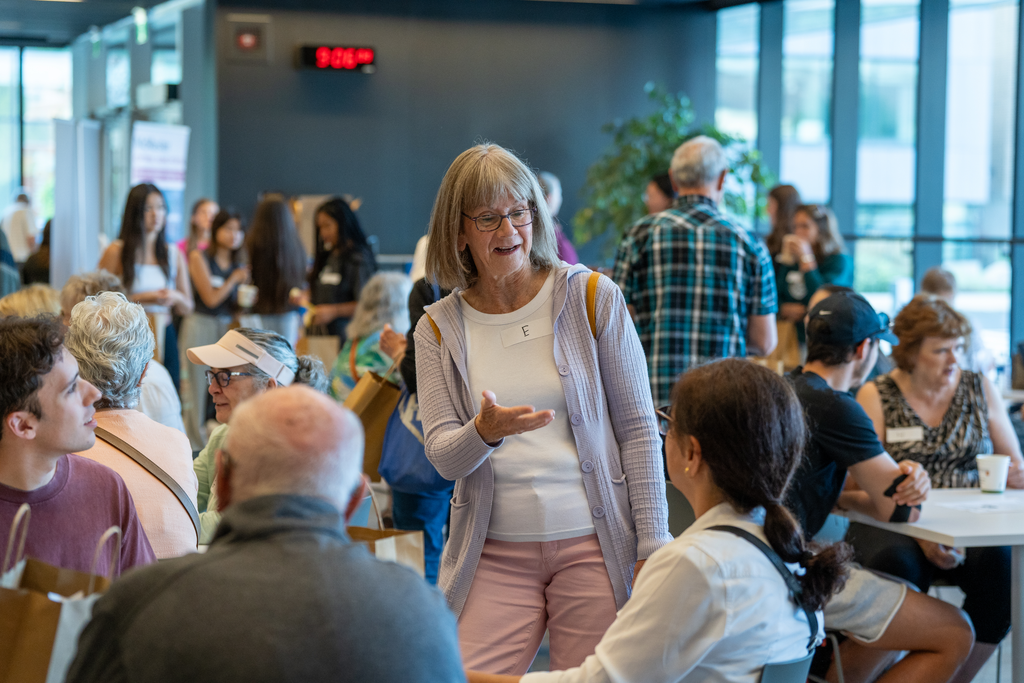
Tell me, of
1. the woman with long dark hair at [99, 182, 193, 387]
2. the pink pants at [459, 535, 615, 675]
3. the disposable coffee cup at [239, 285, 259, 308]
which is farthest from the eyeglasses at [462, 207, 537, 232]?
the disposable coffee cup at [239, 285, 259, 308]

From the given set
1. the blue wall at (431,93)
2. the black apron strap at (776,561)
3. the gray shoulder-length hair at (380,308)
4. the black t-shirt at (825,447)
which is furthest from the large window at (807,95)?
the black apron strap at (776,561)

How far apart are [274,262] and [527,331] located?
4.93m

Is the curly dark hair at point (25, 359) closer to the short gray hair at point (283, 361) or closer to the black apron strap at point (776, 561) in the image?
the short gray hair at point (283, 361)

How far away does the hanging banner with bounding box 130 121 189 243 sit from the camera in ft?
27.3

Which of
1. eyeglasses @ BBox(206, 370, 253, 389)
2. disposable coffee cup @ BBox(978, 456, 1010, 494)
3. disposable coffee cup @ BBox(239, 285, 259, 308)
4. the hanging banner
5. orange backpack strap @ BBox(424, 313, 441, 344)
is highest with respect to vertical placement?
the hanging banner

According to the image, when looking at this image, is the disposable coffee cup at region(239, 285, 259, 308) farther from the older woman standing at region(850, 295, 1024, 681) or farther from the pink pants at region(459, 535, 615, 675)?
the pink pants at region(459, 535, 615, 675)

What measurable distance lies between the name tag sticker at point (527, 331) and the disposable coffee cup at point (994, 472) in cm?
204

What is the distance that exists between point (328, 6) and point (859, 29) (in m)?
5.38

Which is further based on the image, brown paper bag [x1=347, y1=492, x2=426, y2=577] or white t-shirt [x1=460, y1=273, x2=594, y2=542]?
white t-shirt [x1=460, y1=273, x2=594, y2=542]

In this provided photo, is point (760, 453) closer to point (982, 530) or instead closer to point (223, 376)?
point (982, 530)

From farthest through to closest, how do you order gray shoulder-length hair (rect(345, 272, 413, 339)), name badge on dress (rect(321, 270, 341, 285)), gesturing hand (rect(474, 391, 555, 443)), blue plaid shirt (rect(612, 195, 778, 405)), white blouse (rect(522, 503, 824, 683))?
1. name badge on dress (rect(321, 270, 341, 285))
2. gray shoulder-length hair (rect(345, 272, 413, 339))
3. blue plaid shirt (rect(612, 195, 778, 405))
4. gesturing hand (rect(474, 391, 555, 443))
5. white blouse (rect(522, 503, 824, 683))

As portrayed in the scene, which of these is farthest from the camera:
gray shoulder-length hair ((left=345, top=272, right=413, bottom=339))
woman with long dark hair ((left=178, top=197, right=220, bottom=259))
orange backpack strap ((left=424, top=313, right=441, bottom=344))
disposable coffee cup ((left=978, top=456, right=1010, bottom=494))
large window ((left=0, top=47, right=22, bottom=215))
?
large window ((left=0, top=47, right=22, bottom=215))

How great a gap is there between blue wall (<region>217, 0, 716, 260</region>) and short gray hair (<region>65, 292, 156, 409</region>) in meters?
8.13

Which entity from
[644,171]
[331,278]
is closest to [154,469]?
[331,278]
